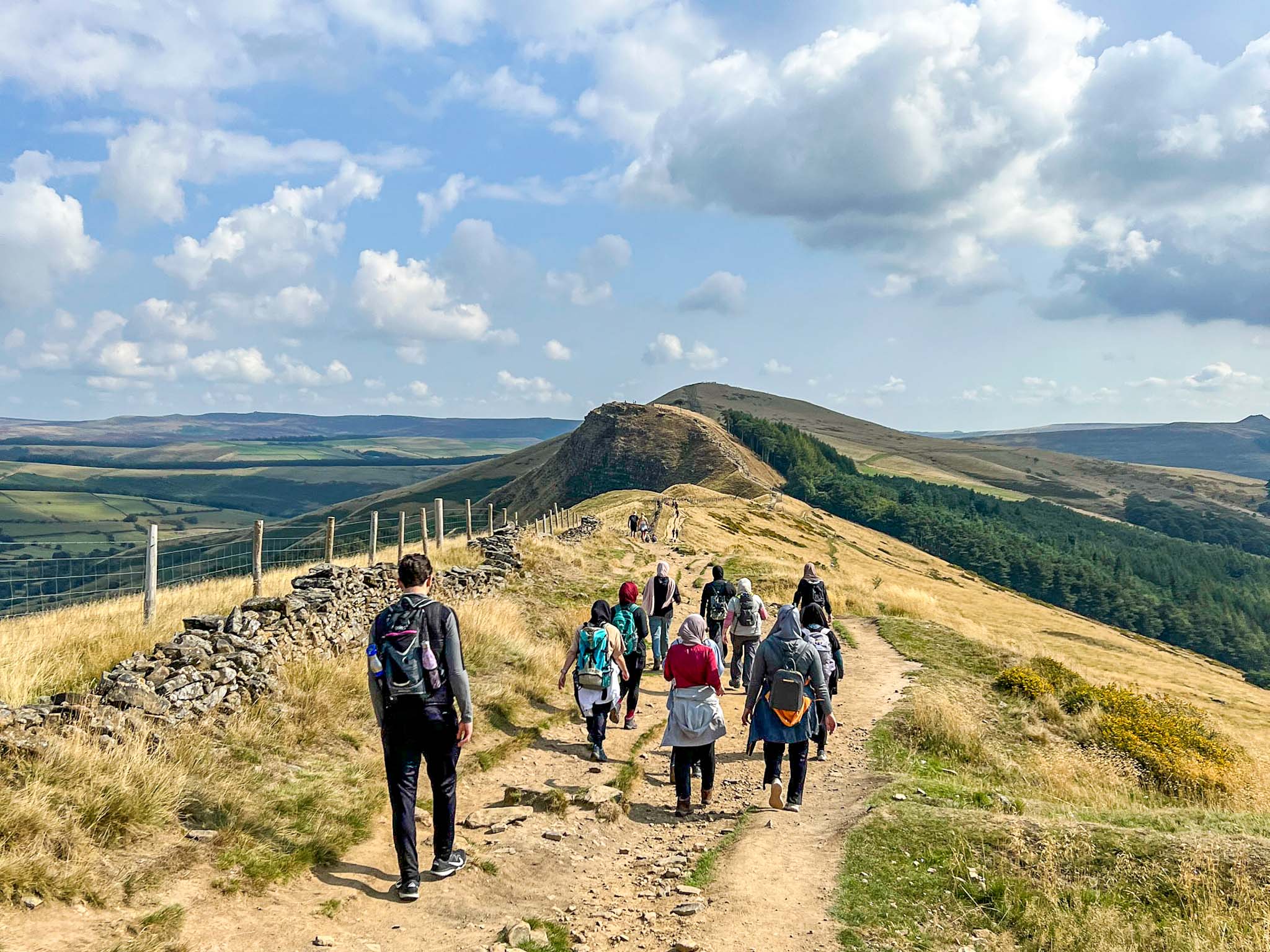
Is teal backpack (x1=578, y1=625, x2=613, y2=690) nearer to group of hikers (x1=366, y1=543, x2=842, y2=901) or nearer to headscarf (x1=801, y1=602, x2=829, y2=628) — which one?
group of hikers (x1=366, y1=543, x2=842, y2=901)

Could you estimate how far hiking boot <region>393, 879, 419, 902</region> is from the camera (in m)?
6.21

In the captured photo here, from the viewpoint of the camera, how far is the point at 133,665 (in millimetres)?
8148

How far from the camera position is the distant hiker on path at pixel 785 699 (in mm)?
8391

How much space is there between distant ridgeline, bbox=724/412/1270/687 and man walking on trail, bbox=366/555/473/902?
393 feet

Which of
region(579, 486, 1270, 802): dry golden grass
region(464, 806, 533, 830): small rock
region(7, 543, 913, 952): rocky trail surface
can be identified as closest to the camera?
region(7, 543, 913, 952): rocky trail surface

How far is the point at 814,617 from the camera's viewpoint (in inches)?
458

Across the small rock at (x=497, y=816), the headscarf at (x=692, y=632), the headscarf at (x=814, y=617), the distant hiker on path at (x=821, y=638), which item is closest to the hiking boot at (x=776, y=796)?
the headscarf at (x=692, y=632)

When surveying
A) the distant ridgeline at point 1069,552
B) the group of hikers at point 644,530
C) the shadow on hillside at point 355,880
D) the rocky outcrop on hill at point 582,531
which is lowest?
the distant ridgeline at point 1069,552

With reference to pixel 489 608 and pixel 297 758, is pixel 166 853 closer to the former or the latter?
pixel 297 758

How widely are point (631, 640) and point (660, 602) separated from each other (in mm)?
3115

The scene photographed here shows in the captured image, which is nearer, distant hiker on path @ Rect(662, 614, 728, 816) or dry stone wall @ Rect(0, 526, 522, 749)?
dry stone wall @ Rect(0, 526, 522, 749)

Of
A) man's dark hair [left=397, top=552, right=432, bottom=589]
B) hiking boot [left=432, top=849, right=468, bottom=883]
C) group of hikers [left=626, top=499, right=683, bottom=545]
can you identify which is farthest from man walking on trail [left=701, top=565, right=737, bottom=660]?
group of hikers [left=626, top=499, right=683, bottom=545]

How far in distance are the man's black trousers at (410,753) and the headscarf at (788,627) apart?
12.9ft

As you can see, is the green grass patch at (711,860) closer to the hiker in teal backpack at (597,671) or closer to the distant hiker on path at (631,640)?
the hiker in teal backpack at (597,671)
